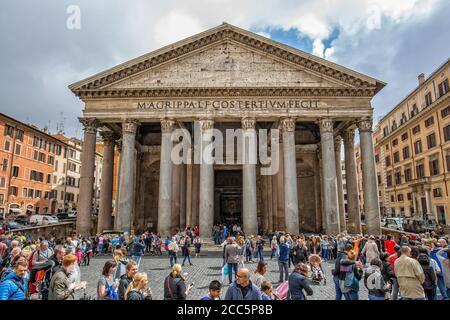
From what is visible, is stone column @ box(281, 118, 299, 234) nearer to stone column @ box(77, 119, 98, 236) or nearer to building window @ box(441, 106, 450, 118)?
stone column @ box(77, 119, 98, 236)

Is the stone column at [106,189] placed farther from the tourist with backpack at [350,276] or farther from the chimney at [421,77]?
the chimney at [421,77]

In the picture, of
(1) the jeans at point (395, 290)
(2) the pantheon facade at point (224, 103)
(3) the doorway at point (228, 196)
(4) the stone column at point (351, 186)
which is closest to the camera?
(1) the jeans at point (395, 290)

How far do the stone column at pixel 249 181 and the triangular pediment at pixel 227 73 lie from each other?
298 centimetres

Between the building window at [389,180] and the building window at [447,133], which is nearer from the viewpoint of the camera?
the building window at [447,133]

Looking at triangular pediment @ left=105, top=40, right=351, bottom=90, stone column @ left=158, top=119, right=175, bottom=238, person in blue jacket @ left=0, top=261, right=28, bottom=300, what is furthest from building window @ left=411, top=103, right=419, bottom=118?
person in blue jacket @ left=0, top=261, right=28, bottom=300

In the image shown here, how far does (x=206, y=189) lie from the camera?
18094 mm

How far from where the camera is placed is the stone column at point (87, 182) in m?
18.4

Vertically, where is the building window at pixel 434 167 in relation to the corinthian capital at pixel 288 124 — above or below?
below

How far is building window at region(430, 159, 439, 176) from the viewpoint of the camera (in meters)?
30.1

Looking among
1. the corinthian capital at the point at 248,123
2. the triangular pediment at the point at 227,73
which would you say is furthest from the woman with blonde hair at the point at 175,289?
the triangular pediment at the point at 227,73

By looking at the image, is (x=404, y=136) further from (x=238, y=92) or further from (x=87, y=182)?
(x=87, y=182)

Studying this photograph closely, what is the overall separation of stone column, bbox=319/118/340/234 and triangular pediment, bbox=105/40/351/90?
2.87 m
